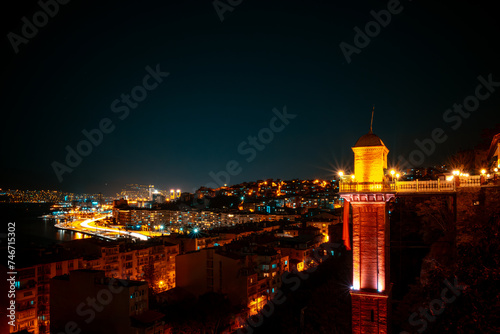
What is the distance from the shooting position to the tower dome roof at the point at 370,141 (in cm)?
734

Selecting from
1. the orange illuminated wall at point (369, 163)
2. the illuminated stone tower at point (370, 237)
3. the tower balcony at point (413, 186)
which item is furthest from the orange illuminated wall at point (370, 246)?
the orange illuminated wall at point (369, 163)

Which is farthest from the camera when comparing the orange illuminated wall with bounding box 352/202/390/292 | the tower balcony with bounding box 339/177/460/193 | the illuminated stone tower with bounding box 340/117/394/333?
the tower balcony with bounding box 339/177/460/193

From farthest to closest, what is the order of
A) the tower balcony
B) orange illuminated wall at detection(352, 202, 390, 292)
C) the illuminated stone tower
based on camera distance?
1. the tower balcony
2. orange illuminated wall at detection(352, 202, 390, 292)
3. the illuminated stone tower

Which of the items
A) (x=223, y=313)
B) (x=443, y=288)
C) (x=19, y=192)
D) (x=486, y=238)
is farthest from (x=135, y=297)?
(x=19, y=192)

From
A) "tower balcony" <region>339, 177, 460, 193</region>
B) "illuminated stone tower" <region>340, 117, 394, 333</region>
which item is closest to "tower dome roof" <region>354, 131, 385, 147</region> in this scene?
"illuminated stone tower" <region>340, 117, 394, 333</region>

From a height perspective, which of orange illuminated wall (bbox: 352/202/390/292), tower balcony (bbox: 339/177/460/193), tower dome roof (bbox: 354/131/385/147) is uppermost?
tower dome roof (bbox: 354/131/385/147)

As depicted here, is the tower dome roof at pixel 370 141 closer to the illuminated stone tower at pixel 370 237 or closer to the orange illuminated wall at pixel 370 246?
the illuminated stone tower at pixel 370 237

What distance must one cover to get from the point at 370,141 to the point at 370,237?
207cm

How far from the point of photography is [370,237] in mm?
7262

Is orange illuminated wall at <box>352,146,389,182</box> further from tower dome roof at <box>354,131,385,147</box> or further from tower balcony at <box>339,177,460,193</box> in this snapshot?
tower balcony at <box>339,177,460,193</box>

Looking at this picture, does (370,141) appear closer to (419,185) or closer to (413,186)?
(413,186)

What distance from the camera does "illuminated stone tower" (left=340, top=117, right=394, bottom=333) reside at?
23.1 feet

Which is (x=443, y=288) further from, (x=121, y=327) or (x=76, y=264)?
(x=76, y=264)

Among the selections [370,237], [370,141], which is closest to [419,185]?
[370,141]
